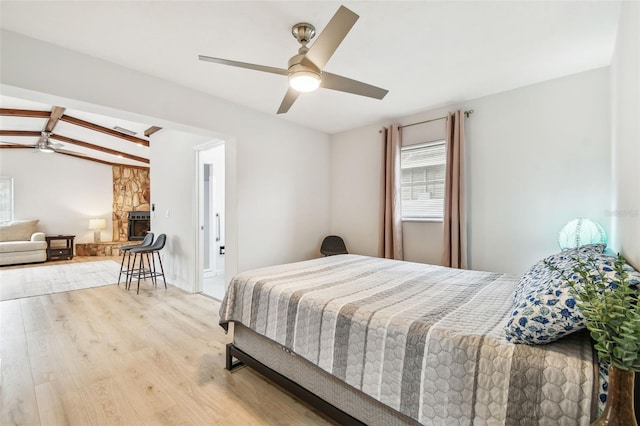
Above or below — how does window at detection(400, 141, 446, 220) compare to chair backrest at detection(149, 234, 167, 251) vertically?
above

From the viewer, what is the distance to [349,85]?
2029 mm

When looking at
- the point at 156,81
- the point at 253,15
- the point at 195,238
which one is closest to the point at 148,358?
the point at 195,238

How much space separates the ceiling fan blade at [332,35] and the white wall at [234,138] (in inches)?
71.9

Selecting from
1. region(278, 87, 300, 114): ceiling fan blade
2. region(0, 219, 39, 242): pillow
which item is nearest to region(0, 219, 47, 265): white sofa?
region(0, 219, 39, 242): pillow

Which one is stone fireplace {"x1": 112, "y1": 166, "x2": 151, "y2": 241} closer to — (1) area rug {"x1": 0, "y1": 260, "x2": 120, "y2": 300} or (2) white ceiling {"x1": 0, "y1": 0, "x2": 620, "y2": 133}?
(1) area rug {"x1": 0, "y1": 260, "x2": 120, "y2": 300}

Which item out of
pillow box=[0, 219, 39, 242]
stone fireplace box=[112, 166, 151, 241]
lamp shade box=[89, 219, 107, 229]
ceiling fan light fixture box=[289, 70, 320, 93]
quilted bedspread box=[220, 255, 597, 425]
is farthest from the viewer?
stone fireplace box=[112, 166, 151, 241]

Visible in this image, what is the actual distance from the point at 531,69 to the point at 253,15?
2475 millimetres

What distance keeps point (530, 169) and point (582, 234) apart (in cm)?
83

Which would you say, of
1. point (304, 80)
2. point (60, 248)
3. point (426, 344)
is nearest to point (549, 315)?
point (426, 344)

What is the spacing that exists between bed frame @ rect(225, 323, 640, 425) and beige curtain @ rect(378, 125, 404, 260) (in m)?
2.24

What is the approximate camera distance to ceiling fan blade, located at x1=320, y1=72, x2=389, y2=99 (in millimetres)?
1944

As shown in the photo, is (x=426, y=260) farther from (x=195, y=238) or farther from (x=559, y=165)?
(x=195, y=238)

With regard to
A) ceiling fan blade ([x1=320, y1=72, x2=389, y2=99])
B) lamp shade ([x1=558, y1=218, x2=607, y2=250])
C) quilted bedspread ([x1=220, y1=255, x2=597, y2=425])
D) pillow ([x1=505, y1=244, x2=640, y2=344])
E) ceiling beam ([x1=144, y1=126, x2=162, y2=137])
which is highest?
ceiling beam ([x1=144, y1=126, x2=162, y2=137])

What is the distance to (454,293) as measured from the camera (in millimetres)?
1824
